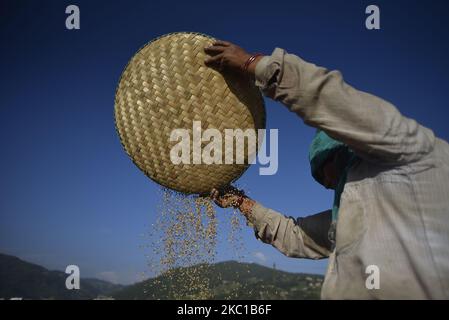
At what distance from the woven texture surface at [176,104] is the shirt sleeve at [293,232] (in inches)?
21.6

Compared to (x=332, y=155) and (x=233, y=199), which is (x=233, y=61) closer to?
(x=332, y=155)

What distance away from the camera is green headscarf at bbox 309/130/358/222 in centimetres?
208

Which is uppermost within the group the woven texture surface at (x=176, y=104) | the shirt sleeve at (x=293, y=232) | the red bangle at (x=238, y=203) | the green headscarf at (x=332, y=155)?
the woven texture surface at (x=176, y=104)

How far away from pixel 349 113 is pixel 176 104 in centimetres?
96

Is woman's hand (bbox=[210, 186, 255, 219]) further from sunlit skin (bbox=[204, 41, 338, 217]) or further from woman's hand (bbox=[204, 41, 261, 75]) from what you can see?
woman's hand (bbox=[204, 41, 261, 75])

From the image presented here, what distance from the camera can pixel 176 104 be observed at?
225 centimetres

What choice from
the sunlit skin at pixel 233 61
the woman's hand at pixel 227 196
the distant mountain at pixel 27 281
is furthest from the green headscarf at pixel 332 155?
the distant mountain at pixel 27 281

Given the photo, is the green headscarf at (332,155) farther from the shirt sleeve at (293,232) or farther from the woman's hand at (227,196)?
the woman's hand at (227,196)

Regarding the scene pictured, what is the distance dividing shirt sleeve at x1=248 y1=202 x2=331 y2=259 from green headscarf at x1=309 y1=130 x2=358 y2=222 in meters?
0.51

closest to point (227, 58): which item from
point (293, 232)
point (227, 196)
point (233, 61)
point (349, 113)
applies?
point (233, 61)

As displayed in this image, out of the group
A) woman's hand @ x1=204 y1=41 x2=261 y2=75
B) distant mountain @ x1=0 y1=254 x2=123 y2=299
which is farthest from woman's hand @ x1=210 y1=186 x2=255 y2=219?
distant mountain @ x1=0 y1=254 x2=123 y2=299

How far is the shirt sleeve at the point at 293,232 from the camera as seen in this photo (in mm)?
2709
